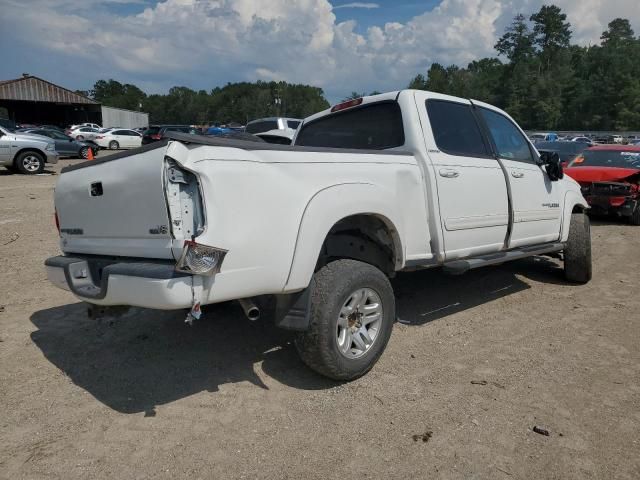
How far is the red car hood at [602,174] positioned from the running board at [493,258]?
558 centimetres

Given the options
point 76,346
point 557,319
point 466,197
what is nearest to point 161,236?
point 76,346

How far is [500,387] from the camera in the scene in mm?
3494

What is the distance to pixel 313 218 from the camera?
3105mm

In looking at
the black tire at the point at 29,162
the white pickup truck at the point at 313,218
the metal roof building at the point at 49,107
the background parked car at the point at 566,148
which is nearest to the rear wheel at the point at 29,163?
the black tire at the point at 29,162

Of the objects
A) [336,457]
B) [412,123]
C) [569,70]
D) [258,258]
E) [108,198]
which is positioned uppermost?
[569,70]

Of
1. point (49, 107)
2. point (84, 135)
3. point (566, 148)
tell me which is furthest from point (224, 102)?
point (566, 148)

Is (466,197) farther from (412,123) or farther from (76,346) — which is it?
(76,346)

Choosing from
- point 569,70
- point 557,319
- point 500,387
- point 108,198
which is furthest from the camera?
point 569,70

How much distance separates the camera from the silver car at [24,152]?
1591 centimetres

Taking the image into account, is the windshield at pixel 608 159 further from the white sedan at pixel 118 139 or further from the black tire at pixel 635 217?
the white sedan at pixel 118 139

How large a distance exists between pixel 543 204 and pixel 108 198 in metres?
4.22

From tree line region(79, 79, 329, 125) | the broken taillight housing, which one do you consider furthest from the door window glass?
tree line region(79, 79, 329, 125)

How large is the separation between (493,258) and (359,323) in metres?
1.68

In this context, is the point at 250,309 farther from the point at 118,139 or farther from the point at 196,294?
the point at 118,139
